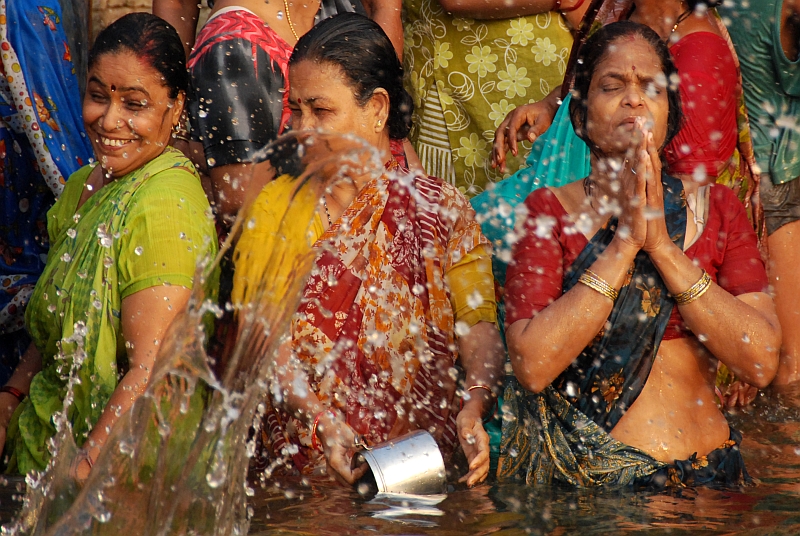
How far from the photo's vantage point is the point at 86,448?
3.31 meters

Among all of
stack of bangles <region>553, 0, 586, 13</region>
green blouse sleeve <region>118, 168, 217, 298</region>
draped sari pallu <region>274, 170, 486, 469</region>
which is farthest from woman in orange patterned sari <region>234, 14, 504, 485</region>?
stack of bangles <region>553, 0, 586, 13</region>

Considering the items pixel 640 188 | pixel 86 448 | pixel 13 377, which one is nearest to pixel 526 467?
pixel 640 188

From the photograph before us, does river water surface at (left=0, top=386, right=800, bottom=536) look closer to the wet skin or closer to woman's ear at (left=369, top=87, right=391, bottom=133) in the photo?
the wet skin

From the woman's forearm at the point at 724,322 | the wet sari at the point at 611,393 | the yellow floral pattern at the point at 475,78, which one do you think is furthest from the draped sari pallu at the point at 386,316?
the yellow floral pattern at the point at 475,78

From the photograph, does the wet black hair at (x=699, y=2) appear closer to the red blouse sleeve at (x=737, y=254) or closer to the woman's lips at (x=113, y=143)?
the red blouse sleeve at (x=737, y=254)

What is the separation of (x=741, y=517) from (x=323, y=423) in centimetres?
128

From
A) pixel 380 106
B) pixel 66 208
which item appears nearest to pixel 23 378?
pixel 66 208

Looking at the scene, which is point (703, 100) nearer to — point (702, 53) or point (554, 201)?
point (702, 53)

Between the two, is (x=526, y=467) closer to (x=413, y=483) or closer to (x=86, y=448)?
(x=413, y=483)


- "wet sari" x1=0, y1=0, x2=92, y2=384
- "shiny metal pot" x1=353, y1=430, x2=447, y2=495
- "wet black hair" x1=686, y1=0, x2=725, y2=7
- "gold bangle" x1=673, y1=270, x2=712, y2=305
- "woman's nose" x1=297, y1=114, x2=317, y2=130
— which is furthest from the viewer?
"wet sari" x1=0, y1=0, x2=92, y2=384

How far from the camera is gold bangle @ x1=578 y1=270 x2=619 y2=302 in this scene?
310 cm

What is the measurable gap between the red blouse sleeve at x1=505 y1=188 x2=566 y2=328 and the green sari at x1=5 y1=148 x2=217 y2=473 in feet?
3.37

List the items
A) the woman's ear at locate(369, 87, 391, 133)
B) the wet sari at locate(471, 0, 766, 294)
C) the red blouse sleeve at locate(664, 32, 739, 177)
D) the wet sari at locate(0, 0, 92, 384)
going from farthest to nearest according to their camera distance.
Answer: the wet sari at locate(0, 0, 92, 384), the red blouse sleeve at locate(664, 32, 739, 177), the wet sari at locate(471, 0, 766, 294), the woman's ear at locate(369, 87, 391, 133)

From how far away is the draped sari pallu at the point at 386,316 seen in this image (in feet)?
11.5
